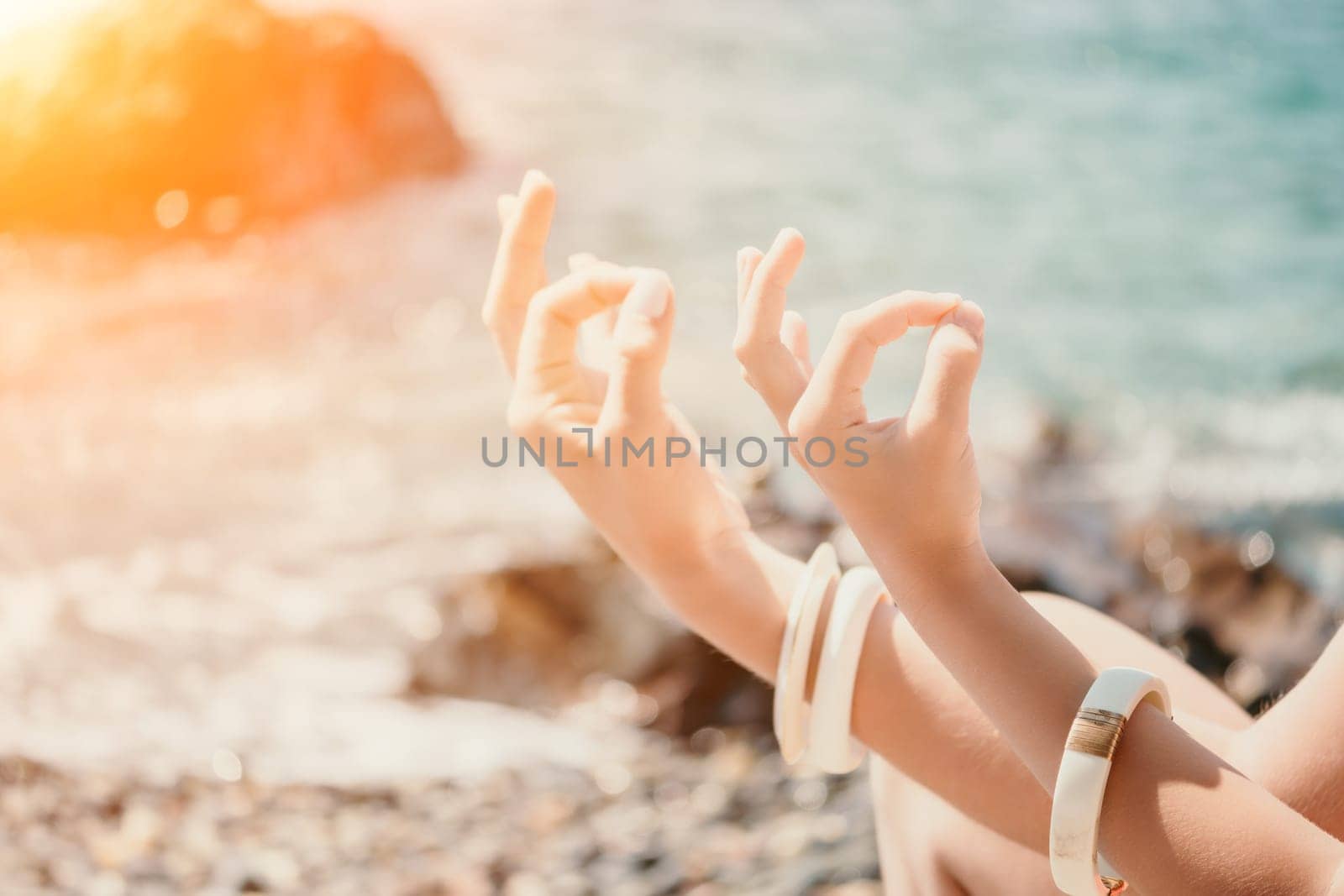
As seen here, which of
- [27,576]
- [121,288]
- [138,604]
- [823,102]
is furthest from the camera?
[823,102]

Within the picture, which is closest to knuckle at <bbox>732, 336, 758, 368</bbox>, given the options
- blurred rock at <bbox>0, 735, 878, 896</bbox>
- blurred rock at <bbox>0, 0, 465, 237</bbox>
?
blurred rock at <bbox>0, 735, 878, 896</bbox>

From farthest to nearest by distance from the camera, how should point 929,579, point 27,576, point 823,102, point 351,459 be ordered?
point 823,102 < point 351,459 < point 27,576 < point 929,579

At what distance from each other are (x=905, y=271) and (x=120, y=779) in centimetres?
659

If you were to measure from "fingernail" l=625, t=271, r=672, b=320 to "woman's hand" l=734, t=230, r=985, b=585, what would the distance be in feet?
0.30

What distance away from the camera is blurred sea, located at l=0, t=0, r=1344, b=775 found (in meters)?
4.07

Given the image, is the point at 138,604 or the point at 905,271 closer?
the point at 138,604

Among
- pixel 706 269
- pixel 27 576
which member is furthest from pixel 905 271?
pixel 27 576

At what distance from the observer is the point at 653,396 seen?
3.36ft

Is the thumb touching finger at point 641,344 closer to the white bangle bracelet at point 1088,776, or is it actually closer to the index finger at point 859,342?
the index finger at point 859,342

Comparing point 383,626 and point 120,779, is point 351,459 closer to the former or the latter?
point 383,626

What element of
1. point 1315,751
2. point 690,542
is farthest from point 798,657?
point 1315,751

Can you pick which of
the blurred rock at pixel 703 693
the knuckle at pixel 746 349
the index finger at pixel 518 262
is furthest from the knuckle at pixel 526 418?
the blurred rock at pixel 703 693

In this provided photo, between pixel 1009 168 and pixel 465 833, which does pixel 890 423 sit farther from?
pixel 1009 168

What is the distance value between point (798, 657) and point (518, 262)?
48 cm
